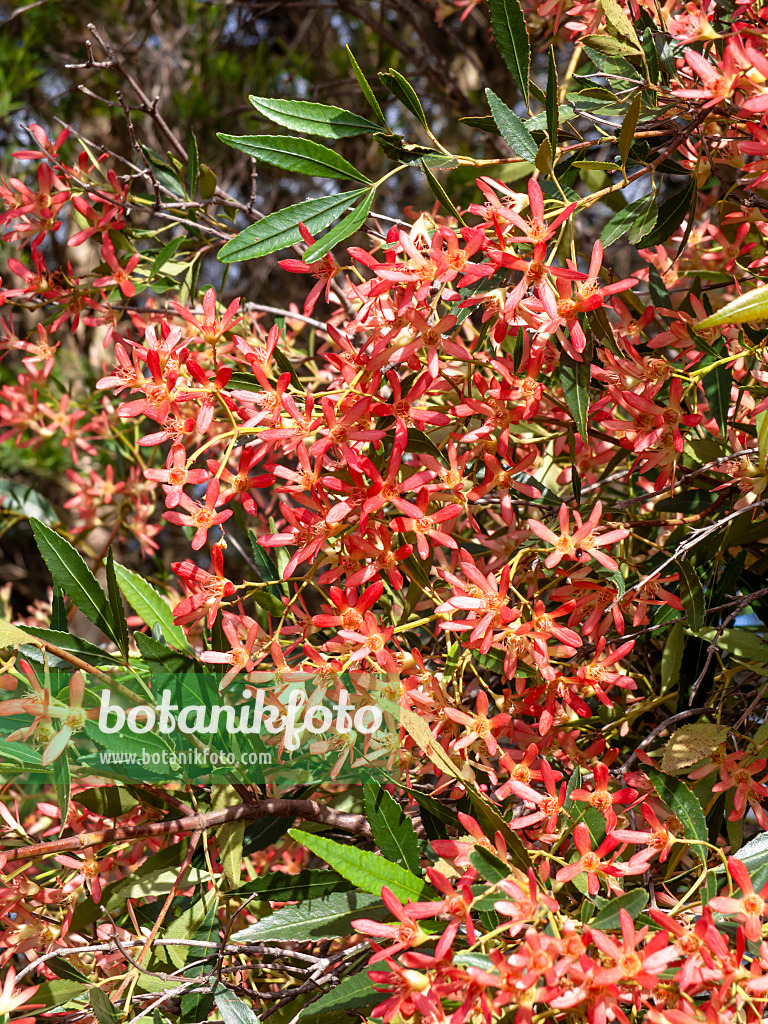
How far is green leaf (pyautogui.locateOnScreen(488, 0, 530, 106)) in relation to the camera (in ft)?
Result: 2.40

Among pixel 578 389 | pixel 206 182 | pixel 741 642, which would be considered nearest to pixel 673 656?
pixel 741 642

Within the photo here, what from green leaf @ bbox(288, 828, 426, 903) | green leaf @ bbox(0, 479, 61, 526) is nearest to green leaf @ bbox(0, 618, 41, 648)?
green leaf @ bbox(288, 828, 426, 903)

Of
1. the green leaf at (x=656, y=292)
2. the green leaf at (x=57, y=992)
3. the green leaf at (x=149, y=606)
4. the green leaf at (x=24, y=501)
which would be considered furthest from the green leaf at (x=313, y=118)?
the green leaf at (x=24, y=501)

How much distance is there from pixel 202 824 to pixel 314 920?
0.13 meters

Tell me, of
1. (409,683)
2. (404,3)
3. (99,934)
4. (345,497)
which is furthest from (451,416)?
(404,3)

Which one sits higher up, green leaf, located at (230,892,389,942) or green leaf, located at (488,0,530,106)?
green leaf, located at (488,0,530,106)

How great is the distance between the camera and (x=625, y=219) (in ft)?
2.52

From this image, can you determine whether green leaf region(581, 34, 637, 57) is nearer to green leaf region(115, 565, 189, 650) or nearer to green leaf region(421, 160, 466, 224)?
green leaf region(421, 160, 466, 224)

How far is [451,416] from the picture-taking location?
0.77 meters

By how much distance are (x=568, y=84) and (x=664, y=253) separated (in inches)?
13.0

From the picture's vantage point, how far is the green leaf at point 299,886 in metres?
0.72

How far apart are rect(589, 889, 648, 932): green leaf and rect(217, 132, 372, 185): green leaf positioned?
1.93 feet

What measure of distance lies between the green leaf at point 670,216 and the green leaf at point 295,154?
0.86 ft

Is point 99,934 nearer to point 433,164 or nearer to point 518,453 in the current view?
point 518,453
